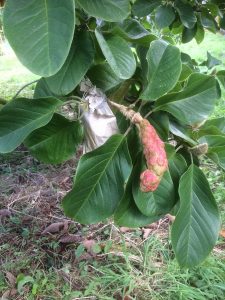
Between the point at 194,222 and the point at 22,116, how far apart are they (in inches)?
14.2

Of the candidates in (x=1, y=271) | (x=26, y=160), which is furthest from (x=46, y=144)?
→ (x=26, y=160)

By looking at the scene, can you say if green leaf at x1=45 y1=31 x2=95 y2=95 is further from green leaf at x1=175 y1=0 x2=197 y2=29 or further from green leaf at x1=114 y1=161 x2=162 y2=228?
green leaf at x1=175 y1=0 x2=197 y2=29

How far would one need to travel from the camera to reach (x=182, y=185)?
688 millimetres

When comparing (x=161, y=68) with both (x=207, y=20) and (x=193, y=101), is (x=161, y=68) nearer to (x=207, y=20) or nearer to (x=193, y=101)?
(x=193, y=101)

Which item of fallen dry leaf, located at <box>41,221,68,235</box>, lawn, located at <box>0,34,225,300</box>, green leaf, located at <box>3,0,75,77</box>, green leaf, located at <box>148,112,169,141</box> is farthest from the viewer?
fallen dry leaf, located at <box>41,221,68,235</box>

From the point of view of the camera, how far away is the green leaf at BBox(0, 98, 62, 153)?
0.67 meters

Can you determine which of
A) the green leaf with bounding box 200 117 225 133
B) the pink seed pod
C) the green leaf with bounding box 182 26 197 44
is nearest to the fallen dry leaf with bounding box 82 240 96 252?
the green leaf with bounding box 182 26 197 44

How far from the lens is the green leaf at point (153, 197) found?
71cm

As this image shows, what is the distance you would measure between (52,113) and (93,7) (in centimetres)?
19

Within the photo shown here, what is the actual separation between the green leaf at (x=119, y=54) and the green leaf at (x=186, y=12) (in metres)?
0.65

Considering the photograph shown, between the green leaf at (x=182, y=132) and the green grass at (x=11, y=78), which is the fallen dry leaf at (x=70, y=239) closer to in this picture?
the green leaf at (x=182, y=132)

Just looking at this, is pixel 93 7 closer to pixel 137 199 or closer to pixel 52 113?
pixel 52 113

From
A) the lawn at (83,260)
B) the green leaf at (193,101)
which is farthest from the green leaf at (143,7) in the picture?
the lawn at (83,260)

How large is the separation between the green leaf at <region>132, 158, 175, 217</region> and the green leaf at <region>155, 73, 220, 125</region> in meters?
0.11
